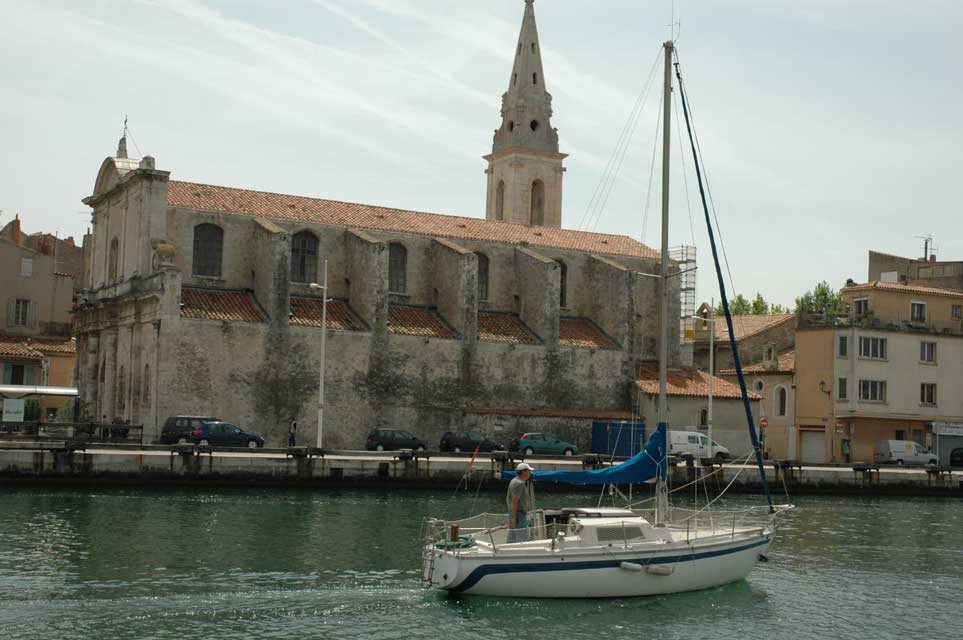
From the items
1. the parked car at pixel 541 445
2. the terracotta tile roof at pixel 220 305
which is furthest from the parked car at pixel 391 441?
the terracotta tile roof at pixel 220 305

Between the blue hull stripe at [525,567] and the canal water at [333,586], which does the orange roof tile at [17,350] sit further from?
the blue hull stripe at [525,567]

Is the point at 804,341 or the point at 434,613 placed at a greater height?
the point at 804,341

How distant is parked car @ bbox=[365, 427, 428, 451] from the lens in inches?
2196

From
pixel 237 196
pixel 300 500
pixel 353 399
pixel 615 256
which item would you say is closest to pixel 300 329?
pixel 353 399

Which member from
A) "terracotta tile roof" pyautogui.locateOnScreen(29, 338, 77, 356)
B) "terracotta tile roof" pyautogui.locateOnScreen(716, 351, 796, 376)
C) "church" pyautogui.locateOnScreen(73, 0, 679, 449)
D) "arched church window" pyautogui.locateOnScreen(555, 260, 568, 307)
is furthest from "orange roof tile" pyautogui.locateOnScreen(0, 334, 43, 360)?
"terracotta tile roof" pyautogui.locateOnScreen(716, 351, 796, 376)

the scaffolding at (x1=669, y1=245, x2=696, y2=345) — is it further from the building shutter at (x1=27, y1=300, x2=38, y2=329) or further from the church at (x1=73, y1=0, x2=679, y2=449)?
the building shutter at (x1=27, y1=300, x2=38, y2=329)

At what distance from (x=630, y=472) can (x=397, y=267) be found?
37.9 meters

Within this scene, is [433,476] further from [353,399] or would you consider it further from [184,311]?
[184,311]

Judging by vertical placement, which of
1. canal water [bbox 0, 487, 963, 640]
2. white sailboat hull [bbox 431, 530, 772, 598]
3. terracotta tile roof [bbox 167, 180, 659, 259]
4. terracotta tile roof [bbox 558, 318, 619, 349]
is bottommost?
canal water [bbox 0, 487, 963, 640]

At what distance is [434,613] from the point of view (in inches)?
958

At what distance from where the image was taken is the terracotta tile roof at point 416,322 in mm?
60969

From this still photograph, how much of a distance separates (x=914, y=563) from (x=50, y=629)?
2301 cm

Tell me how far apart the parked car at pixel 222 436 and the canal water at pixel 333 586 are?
10505 mm

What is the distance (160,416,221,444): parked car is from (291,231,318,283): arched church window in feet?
39.7
